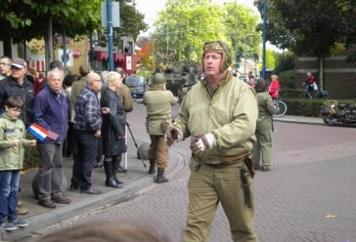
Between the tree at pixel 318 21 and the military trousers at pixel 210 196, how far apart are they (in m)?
21.3

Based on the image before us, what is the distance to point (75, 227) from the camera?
1.38m

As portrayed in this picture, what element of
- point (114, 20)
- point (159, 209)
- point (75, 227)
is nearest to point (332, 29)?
point (114, 20)

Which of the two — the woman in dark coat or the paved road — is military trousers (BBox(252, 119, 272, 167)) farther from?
the woman in dark coat

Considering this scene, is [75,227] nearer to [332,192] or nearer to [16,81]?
[16,81]

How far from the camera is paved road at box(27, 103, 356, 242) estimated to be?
670cm

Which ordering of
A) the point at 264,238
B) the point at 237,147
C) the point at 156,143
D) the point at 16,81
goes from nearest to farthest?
the point at 237,147
the point at 264,238
the point at 16,81
the point at 156,143

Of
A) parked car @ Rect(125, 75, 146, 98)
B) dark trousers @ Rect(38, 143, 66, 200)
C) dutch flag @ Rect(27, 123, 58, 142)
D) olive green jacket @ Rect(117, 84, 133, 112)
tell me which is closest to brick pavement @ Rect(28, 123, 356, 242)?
dark trousers @ Rect(38, 143, 66, 200)

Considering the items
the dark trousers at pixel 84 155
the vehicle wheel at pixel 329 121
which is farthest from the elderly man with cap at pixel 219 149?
the vehicle wheel at pixel 329 121

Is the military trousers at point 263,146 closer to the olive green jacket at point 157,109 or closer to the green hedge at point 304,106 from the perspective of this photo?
the olive green jacket at point 157,109

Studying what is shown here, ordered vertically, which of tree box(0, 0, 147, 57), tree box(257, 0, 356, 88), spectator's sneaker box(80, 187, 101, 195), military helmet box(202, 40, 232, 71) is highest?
tree box(257, 0, 356, 88)

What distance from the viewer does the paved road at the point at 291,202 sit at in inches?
264

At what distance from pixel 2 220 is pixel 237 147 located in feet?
10.5

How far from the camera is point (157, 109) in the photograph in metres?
10.1

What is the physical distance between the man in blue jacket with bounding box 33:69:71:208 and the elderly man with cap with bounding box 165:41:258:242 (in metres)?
3.21
